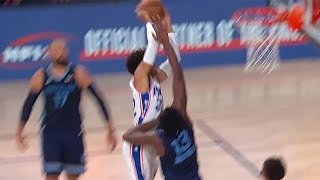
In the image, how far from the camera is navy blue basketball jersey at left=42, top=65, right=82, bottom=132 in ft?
19.1

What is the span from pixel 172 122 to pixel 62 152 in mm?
1412

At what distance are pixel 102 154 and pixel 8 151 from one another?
1.08 metres

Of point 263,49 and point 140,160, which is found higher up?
point 140,160

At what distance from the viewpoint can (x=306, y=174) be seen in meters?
7.49

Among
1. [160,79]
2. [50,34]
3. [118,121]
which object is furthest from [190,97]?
[160,79]

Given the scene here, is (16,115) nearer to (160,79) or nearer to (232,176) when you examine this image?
(232,176)

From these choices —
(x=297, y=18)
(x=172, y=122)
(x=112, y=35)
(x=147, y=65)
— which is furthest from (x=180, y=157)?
(x=112, y=35)

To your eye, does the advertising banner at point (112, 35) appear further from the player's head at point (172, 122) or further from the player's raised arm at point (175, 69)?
the player's head at point (172, 122)

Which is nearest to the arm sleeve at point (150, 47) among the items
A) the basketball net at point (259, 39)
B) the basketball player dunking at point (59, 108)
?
the basketball player dunking at point (59, 108)

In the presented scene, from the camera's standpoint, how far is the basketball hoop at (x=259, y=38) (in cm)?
1176

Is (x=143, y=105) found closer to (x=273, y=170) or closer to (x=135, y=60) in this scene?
(x=135, y=60)

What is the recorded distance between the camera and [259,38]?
11.8 meters

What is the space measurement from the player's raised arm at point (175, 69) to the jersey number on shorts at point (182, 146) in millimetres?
228

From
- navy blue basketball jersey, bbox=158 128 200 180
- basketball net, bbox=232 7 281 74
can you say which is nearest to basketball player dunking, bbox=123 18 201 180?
navy blue basketball jersey, bbox=158 128 200 180
